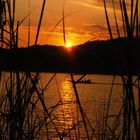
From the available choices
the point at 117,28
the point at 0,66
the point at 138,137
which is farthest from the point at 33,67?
the point at 138,137

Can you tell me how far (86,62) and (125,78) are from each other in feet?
2.18

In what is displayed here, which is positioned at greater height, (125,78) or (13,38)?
(13,38)

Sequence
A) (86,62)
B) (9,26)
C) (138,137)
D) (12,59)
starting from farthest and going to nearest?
(86,62)
(12,59)
(9,26)
(138,137)

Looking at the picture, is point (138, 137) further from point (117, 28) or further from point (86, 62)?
point (86, 62)

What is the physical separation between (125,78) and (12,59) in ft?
2.31

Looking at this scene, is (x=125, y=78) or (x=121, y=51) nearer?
(x=121, y=51)

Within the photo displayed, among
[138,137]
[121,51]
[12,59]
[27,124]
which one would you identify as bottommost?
[138,137]

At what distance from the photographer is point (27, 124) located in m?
2.50

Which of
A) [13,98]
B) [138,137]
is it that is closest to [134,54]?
[138,137]

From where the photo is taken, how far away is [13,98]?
7.07 ft

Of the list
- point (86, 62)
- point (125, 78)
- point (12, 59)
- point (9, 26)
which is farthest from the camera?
point (86, 62)

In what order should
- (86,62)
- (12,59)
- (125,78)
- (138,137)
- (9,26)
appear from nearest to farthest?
(138,137), (125,78), (9,26), (12,59), (86,62)

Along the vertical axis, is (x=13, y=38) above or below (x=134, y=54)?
above

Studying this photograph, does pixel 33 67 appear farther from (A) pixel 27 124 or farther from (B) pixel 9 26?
(A) pixel 27 124
